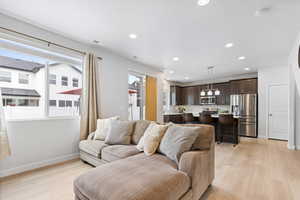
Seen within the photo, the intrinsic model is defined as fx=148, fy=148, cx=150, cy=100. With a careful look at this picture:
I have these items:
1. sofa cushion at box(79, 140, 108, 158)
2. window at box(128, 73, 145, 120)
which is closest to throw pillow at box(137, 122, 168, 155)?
sofa cushion at box(79, 140, 108, 158)

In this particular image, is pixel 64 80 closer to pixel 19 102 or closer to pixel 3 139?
pixel 19 102

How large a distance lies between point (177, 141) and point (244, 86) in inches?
209

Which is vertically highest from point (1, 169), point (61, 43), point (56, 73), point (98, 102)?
point (61, 43)

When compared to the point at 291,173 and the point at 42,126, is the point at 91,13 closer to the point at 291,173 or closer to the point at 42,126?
the point at 42,126

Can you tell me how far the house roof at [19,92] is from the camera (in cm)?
252

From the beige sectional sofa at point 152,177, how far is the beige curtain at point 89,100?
136 centimetres

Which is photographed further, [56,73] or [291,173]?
[56,73]

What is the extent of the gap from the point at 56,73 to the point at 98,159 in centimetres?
204

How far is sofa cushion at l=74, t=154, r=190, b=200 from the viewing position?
4.00 feet

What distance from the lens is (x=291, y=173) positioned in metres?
2.62

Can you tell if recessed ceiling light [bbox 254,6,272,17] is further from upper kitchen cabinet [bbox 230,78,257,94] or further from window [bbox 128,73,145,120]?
upper kitchen cabinet [bbox 230,78,257,94]

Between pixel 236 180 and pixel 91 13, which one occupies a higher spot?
pixel 91 13

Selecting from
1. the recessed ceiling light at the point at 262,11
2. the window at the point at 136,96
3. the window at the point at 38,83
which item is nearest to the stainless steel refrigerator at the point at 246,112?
the window at the point at 136,96

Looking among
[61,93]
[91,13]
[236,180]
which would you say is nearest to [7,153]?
[61,93]
